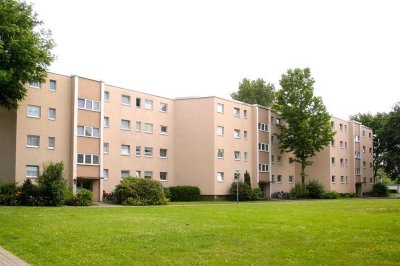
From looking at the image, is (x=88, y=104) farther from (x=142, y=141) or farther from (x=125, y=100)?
(x=142, y=141)

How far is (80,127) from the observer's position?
1923 inches

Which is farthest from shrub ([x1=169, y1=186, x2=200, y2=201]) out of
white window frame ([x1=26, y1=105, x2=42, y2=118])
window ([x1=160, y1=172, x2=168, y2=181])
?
white window frame ([x1=26, y1=105, x2=42, y2=118])

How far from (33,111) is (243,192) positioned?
2560 centimetres

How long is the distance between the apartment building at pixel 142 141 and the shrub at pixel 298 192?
2.75 m

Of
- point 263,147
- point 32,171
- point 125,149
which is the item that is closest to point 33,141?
point 32,171

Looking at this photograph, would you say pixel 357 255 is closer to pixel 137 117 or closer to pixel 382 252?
pixel 382 252

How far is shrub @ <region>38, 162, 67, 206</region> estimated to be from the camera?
1565 inches

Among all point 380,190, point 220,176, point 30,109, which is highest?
point 30,109

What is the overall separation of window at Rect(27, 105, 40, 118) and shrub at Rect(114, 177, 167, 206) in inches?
387

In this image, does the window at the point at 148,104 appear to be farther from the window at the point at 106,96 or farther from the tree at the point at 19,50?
the tree at the point at 19,50

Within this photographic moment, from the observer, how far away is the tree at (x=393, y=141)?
8731cm

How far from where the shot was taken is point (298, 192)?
68000 millimetres

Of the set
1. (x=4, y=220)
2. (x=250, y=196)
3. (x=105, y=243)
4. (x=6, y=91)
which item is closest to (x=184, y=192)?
(x=250, y=196)

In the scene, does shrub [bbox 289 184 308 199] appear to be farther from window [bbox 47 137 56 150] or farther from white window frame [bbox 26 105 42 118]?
white window frame [bbox 26 105 42 118]
